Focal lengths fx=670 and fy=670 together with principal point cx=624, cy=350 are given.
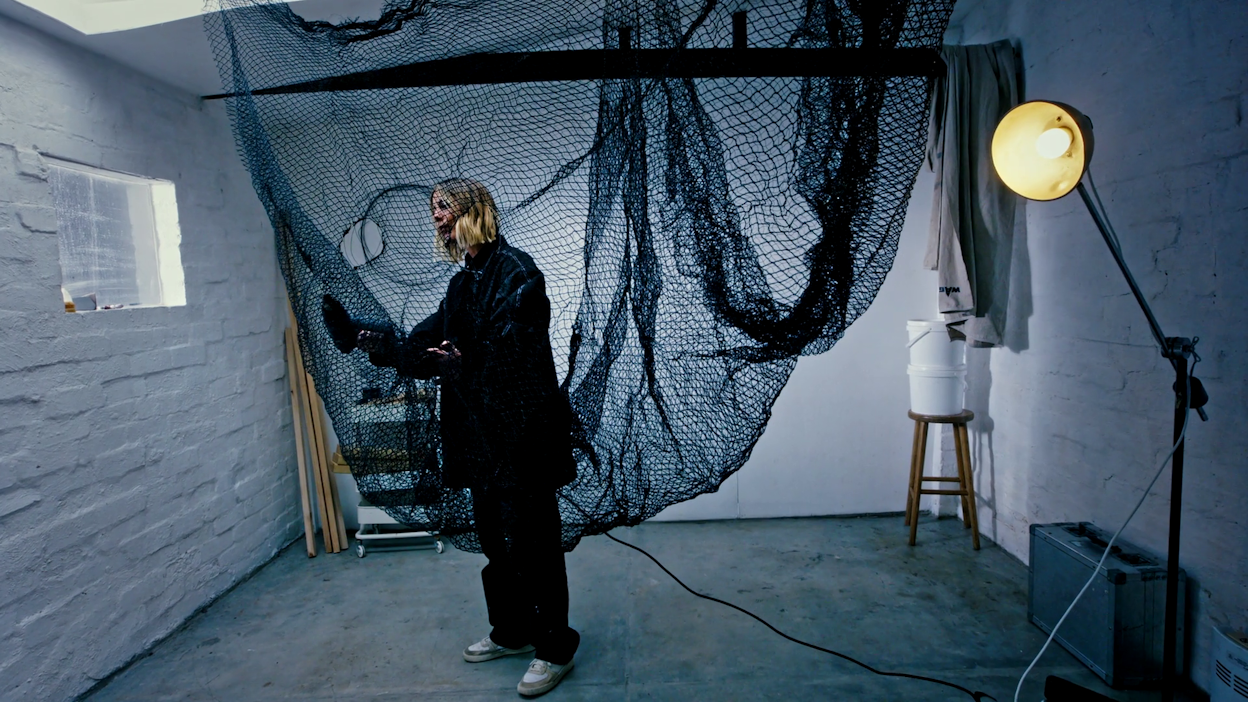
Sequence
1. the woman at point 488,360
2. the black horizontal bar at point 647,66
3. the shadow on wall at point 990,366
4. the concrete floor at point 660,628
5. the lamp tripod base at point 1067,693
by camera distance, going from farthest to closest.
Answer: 1. the shadow on wall at point 990,366
2. the concrete floor at point 660,628
3. the lamp tripod base at point 1067,693
4. the woman at point 488,360
5. the black horizontal bar at point 647,66

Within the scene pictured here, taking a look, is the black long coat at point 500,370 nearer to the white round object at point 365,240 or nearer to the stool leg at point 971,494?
the white round object at point 365,240

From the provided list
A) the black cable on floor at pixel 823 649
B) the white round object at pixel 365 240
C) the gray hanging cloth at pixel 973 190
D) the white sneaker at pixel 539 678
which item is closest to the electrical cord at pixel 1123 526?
the black cable on floor at pixel 823 649

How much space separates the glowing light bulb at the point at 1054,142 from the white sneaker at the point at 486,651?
81.3 inches

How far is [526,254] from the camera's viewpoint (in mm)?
1340

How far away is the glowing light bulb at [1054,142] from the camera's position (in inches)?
59.9

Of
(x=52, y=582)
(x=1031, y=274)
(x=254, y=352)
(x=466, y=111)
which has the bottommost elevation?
(x=52, y=582)

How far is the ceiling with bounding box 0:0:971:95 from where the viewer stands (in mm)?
1971

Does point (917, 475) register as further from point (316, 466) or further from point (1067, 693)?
point (316, 466)

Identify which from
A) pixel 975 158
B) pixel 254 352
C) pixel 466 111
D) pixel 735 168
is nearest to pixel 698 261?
pixel 735 168

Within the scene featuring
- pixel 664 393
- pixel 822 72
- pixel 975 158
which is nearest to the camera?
pixel 822 72

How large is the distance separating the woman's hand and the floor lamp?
1348 mm

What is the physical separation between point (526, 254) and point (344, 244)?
0.38 meters

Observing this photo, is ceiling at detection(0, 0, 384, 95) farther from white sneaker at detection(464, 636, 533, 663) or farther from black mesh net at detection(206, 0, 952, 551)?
white sneaker at detection(464, 636, 533, 663)

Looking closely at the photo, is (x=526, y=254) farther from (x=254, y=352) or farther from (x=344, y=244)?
(x=254, y=352)
